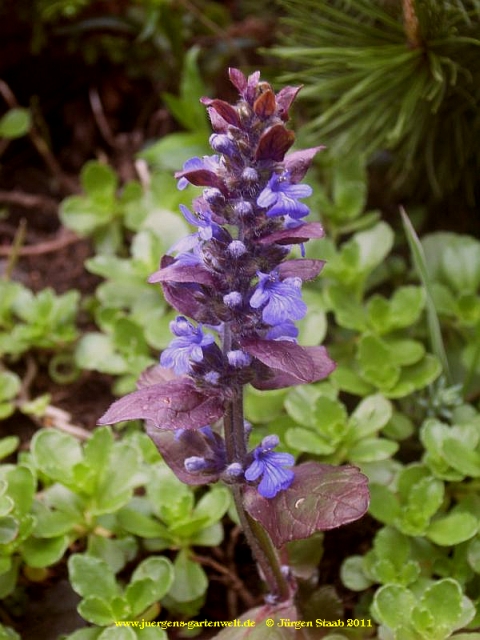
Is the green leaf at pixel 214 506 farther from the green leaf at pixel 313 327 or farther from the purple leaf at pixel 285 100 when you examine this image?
the purple leaf at pixel 285 100

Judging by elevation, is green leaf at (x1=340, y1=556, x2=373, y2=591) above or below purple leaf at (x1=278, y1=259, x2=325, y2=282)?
below

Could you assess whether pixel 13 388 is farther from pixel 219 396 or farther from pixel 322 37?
pixel 322 37

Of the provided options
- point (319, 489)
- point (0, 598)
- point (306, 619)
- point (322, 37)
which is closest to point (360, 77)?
point (322, 37)

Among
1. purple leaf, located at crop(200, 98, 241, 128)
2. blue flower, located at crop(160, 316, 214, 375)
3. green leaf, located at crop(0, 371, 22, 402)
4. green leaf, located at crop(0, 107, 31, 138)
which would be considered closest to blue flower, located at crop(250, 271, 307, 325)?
blue flower, located at crop(160, 316, 214, 375)

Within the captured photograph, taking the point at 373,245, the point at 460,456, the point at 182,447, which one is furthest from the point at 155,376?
the point at 373,245

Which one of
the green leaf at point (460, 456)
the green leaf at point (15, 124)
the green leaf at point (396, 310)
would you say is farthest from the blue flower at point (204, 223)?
the green leaf at point (15, 124)

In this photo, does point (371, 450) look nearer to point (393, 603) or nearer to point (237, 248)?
point (393, 603)

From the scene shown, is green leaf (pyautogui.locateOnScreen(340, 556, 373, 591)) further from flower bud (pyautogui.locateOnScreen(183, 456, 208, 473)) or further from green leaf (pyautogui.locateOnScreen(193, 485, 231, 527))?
flower bud (pyautogui.locateOnScreen(183, 456, 208, 473))
